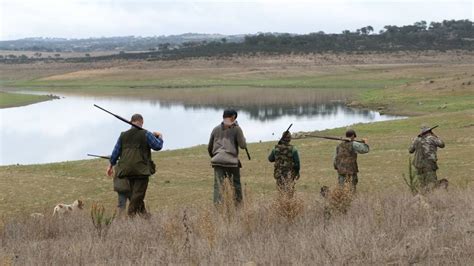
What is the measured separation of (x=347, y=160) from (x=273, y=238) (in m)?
5.69

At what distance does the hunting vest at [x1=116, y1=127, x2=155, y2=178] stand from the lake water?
24.4m

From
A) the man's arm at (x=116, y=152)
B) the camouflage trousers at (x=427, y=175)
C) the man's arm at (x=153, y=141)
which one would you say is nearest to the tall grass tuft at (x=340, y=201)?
the man's arm at (x=153, y=141)

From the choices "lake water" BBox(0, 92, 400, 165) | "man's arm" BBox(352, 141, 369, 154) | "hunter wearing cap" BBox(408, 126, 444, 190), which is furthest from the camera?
"lake water" BBox(0, 92, 400, 165)

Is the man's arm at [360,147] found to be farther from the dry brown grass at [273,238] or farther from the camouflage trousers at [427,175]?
the dry brown grass at [273,238]

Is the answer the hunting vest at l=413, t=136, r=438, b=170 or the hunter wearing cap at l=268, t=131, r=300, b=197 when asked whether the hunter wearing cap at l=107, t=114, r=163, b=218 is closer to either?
the hunter wearing cap at l=268, t=131, r=300, b=197

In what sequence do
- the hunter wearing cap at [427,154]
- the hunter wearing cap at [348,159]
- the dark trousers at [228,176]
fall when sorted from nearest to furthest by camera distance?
the dark trousers at [228,176]
the hunter wearing cap at [348,159]
the hunter wearing cap at [427,154]

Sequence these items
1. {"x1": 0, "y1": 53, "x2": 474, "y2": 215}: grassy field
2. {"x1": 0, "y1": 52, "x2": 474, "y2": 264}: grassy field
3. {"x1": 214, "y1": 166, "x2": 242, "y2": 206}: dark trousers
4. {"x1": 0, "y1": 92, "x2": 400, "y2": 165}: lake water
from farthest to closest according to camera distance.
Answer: {"x1": 0, "y1": 92, "x2": 400, "y2": 165}: lake water, {"x1": 0, "y1": 53, "x2": 474, "y2": 215}: grassy field, {"x1": 214, "y1": 166, "x2": 242, "y2": 206}: dark trousers, {"x1": 0, "y1": 52, "x2": 474, "y2": 264}: grassy field

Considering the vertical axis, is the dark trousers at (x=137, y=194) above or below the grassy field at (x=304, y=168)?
above

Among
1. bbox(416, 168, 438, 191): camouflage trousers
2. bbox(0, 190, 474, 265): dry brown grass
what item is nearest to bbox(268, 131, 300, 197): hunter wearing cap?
bbox(0, 190, 474, 265): dry brown grass

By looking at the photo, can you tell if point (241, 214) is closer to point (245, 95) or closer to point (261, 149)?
point (261, 149)

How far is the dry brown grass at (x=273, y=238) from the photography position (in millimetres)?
5781

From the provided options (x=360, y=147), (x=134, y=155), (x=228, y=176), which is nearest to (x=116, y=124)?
(x=360, y=147)

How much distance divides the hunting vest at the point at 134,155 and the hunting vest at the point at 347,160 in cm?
405

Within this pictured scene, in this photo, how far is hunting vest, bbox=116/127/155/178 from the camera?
948 cm
